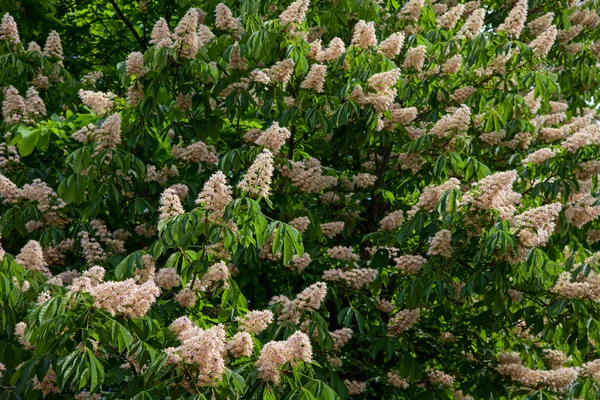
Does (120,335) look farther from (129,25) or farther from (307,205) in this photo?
(129,25)

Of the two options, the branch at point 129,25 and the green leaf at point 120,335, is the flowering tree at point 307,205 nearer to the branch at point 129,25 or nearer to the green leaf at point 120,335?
the green leaf at point 120,335

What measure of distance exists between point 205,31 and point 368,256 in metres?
2.13

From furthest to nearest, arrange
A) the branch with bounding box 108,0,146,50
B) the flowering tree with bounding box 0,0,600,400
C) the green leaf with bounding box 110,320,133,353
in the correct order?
the branch with bounding box 108,0,146,50 → the flowering tree with bounding box 0,0,600,400 → the green leaf with bounding box 110,320,133,353

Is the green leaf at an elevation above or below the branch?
above

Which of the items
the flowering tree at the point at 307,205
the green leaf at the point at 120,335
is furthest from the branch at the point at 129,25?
the green leaf at the point at 120,335

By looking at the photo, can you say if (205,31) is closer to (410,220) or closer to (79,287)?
(410,220)

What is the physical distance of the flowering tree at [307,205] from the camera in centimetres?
482

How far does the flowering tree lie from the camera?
482 cm

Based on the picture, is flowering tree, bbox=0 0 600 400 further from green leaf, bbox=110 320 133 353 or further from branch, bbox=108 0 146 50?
branch, bbox=108 0 146 50

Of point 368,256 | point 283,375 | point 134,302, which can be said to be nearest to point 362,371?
point 368,256

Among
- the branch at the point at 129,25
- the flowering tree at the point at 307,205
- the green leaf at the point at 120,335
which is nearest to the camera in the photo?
→ the green leaf at the point at 120,335

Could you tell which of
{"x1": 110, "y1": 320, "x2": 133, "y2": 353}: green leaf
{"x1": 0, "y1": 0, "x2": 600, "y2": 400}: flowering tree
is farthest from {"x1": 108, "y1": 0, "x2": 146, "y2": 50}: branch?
{"x1": 110, "y1": 320, "x2": 133, "y2": 353}: green leaf

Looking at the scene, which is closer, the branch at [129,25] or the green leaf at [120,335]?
the green leaf at [120,335]

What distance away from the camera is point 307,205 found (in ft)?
23.0
